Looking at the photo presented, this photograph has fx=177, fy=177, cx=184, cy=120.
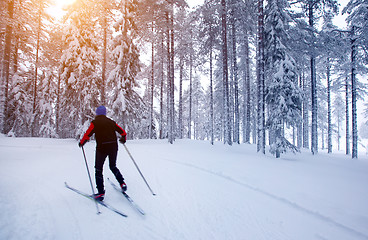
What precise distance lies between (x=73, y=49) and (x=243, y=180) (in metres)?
15.4

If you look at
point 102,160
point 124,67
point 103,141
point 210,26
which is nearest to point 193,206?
point 102,160

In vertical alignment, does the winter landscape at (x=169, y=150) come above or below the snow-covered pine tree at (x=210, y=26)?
below

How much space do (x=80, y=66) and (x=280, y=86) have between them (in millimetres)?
14474

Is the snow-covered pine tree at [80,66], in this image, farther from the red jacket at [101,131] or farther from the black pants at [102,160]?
the black pants at [102,160]

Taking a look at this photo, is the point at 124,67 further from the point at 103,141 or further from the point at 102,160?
the point at 102,160

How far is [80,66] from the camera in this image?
13992 mm

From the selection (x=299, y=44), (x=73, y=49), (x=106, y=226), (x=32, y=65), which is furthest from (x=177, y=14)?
(x=106, y=226)

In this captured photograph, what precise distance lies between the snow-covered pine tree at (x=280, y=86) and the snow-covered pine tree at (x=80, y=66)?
43.7 ft

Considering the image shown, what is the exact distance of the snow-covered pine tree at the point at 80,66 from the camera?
13.9 meters

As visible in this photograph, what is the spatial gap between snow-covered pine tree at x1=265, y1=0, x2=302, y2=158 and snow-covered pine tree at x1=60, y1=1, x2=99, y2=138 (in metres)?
13.3

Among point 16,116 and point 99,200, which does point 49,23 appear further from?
point 99,200

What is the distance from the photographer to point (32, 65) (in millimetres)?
18719

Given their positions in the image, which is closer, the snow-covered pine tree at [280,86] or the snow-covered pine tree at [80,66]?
the snow-covered pine tree at [280,86]

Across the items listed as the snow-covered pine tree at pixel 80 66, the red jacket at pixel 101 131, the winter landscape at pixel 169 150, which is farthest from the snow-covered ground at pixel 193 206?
the snow-covered pine tree at pixel 80 66
